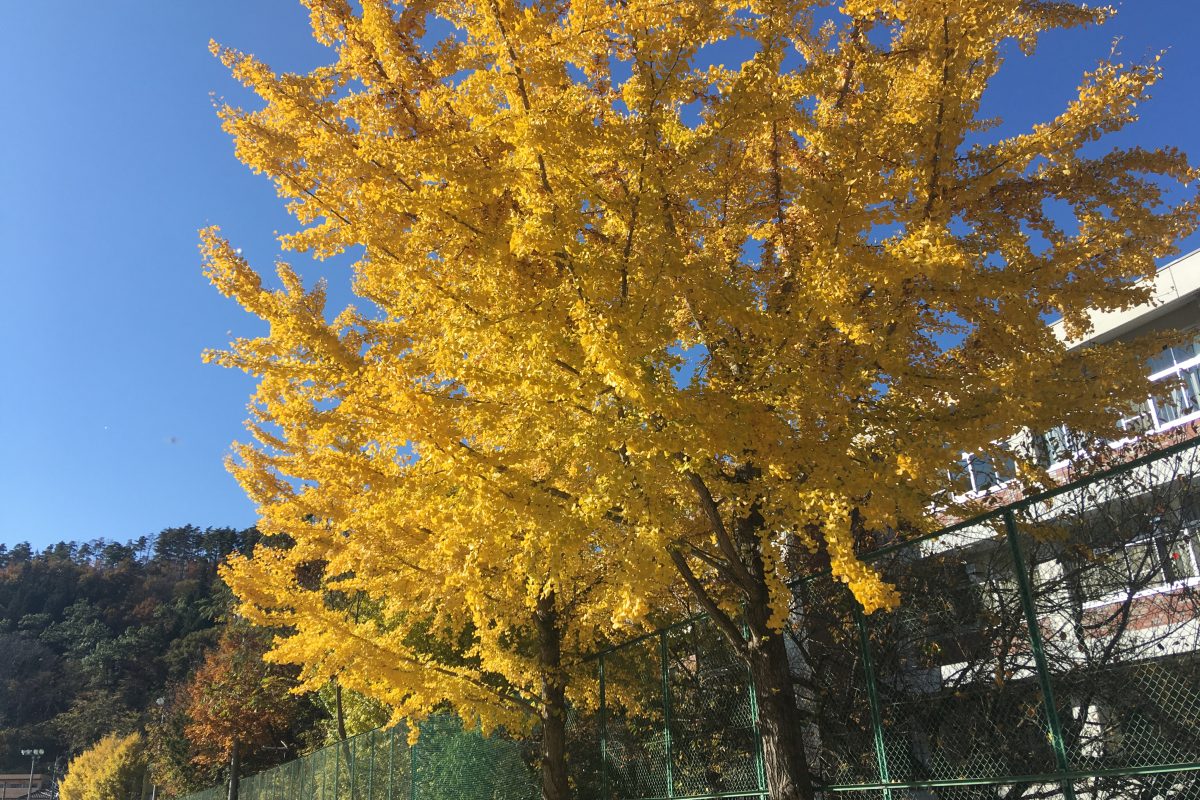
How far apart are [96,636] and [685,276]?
10042 centimetres

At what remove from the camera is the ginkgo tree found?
5.34 meters

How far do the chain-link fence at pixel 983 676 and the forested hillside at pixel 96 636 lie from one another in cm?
4965

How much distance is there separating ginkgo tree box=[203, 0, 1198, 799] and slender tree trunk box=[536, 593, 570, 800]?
3388 millimetres

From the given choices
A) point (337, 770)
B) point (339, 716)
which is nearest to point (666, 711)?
point (337, 770)

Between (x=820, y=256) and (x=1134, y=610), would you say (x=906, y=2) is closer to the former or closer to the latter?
(x=820, y=256)

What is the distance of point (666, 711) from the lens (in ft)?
28.3

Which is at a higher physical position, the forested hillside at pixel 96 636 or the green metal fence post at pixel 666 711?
the forested hillside at pixel 96 636

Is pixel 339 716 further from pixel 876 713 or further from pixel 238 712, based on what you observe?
pixel 876 713

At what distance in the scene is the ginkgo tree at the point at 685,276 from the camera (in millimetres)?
5340

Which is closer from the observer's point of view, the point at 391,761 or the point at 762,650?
the point at 762,650

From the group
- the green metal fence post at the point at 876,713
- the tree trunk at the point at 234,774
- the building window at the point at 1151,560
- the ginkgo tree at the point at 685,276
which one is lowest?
Answer: the tree trunk at the point at 234,774

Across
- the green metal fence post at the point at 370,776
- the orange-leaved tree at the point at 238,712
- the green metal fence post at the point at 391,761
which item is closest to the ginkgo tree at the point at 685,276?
the green metal fence post at the point at 391,761

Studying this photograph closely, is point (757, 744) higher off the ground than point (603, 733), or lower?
lower

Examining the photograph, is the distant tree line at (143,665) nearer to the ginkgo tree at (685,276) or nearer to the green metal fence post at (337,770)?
the green metal fence post at (337,770)
